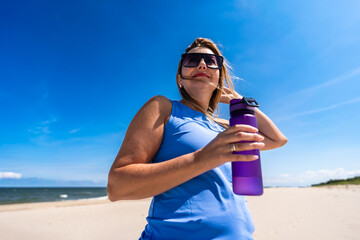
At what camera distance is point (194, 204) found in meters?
1.06

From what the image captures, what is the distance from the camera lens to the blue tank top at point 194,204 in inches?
40.3

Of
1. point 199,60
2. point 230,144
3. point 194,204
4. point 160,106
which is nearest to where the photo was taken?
point 230,144

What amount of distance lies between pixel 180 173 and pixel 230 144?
0.25 metres

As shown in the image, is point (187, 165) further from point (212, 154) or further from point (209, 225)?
point (209, 225)

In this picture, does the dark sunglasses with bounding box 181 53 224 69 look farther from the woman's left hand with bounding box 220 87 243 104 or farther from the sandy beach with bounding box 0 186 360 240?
the sandy beach with bounding box 0 186 360 240

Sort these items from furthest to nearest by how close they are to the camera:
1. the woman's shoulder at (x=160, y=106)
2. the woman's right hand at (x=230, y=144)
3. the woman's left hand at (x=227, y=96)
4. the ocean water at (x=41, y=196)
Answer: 1. the ocean water at (x=41, y=196)
2. the woman's left hand at (x=227, y=96)
3. the woman's shoulder at (x=160, y=106)
4. the woman's right hand at (x=230, y=144)

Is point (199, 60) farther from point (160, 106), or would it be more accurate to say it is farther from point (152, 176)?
point (152, 176)

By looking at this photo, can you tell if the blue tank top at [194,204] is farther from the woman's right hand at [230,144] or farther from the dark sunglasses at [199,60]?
the dark sunglasses at [199,60]

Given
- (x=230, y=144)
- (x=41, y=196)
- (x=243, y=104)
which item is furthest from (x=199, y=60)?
(x=41, y=196)

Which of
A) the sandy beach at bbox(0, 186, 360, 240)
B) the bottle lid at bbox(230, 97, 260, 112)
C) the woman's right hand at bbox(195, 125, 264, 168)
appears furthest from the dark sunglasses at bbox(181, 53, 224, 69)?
the sandy beach at bbox(0, 186, 360, 240)

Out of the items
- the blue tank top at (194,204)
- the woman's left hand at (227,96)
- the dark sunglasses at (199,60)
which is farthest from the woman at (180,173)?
the woman's left hand at (227,96)

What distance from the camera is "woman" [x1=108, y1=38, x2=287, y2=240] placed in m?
0.86

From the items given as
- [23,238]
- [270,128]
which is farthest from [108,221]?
[270,128]

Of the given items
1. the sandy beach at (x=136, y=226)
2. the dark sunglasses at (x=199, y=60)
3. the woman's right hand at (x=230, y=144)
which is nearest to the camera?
the woman's right hand at (x=230, y=144)
